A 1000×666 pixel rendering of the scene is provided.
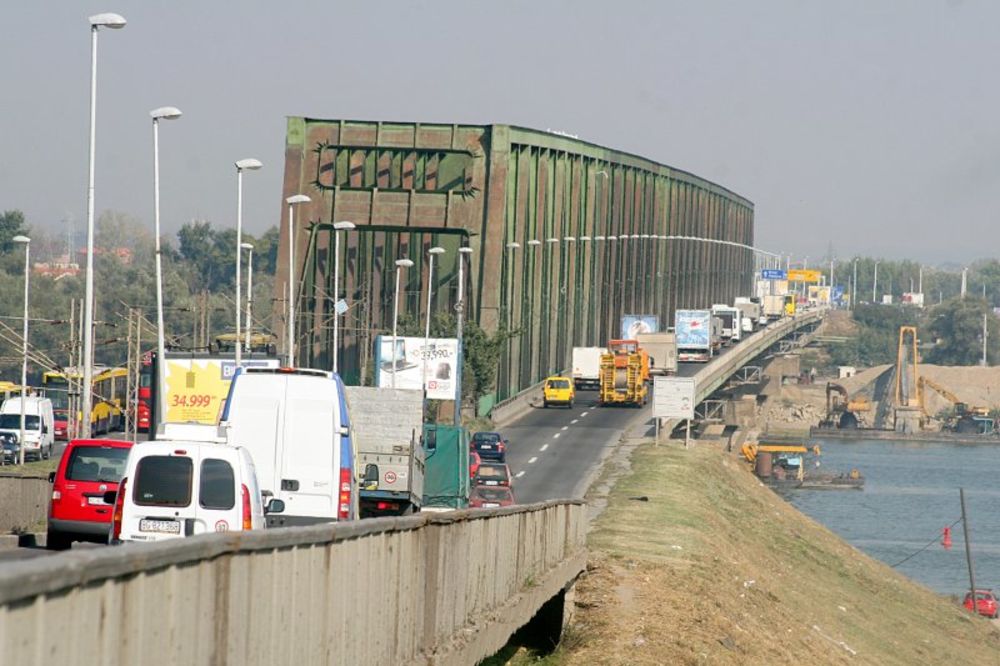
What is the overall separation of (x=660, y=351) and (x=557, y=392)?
19465 millimetres

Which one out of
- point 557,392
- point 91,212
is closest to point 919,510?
point 557,392

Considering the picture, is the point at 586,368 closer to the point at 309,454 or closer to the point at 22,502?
the point at 22,502

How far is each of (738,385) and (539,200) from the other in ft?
172

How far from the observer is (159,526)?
17250 millimetres

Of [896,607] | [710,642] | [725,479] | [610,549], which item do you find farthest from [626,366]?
[710,642]

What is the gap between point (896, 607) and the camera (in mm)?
44750

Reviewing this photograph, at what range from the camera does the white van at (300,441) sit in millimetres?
22391

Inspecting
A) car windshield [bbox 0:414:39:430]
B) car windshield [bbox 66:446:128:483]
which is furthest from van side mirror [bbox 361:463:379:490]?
car windshield [bbox 0:414:39:430]

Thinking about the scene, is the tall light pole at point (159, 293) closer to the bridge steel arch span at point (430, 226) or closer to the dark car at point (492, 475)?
the dark car at point (492, 475)

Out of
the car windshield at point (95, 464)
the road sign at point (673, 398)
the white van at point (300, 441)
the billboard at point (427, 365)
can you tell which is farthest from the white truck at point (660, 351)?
the white van at point (300, 441)

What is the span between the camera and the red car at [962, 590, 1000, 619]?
65.9m

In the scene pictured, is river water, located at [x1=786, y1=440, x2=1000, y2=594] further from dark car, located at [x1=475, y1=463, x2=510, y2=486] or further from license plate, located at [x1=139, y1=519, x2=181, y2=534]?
license plate, located at [x1=139, y1=519, x2=181, y2=534]

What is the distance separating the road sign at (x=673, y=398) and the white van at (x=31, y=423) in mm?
26520

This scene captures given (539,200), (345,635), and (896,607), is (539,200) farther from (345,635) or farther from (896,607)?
(345,635)
